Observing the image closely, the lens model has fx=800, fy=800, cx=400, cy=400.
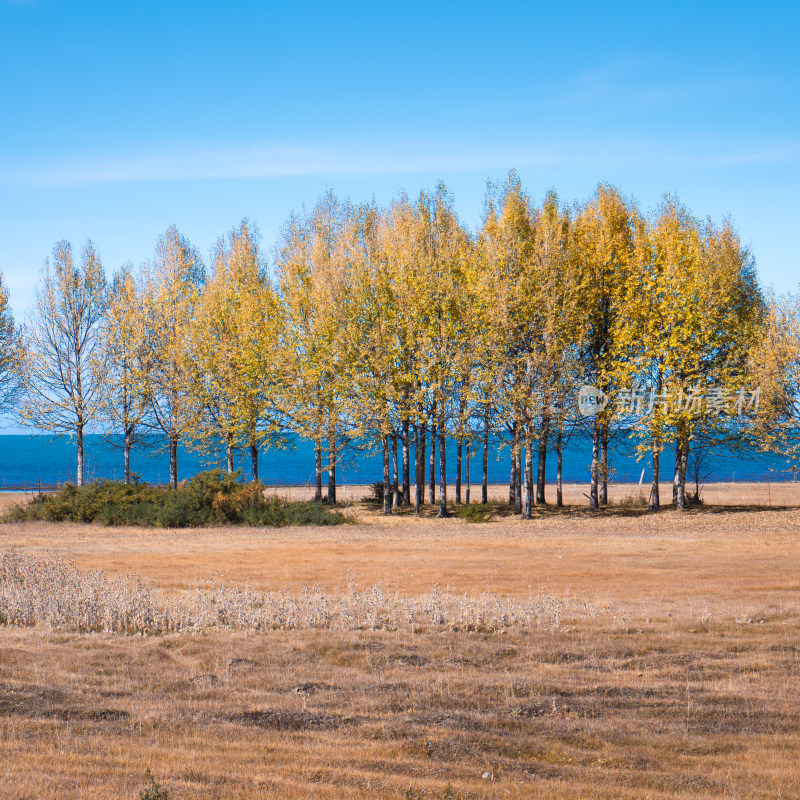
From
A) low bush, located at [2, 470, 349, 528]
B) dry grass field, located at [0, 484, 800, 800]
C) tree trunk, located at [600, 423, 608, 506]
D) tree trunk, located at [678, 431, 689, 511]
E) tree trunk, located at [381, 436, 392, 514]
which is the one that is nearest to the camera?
dry grass field, located at [0, 484, 800, 800]

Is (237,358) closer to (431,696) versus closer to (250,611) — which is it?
(250,611)

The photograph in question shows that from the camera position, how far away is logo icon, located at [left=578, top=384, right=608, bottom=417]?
3356 centimetres

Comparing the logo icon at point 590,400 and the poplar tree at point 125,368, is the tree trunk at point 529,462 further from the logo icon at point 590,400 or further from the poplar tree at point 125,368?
the poplar tree at point 125,368

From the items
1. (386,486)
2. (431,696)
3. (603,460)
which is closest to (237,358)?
(386,486)

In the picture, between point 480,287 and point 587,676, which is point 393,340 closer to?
point 480,287

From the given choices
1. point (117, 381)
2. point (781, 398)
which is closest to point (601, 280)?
point (781, 398)

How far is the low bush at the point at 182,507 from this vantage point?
3022cm

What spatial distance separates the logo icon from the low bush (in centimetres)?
1091

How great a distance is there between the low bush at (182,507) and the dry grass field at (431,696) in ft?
43.7

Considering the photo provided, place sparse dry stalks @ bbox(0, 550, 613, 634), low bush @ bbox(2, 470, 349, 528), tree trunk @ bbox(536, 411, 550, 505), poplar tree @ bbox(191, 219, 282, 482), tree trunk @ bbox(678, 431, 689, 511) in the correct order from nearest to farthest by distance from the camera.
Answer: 1. sparse dry stalks @ bbox(0, 550, 613, 634)
2. low bush @ bbox(2, 470, 349, 528)
3. tree trunk @ bbox(536, 411, 550, 505)
4. tree trunk @ bbox(678, 431, 689, 511)
5. poplar tree @ bbox(191, 219, 282, 482)

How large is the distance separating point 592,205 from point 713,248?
6.59m

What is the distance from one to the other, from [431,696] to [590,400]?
26698 millimetres

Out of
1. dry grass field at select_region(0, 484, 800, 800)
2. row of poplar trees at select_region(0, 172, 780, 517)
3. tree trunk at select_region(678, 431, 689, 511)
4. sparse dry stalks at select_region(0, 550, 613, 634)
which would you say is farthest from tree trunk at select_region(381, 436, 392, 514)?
sparse dry stalks at select_region(0, 550, 613, 634)

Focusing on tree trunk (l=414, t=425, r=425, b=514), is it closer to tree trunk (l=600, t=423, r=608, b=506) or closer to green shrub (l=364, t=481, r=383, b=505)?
green shrub (l=364, t=481, r=383, b=505)
